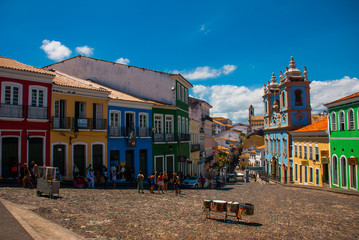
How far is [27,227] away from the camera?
8.49m

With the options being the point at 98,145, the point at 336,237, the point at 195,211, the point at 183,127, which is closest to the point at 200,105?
the point at 183,127

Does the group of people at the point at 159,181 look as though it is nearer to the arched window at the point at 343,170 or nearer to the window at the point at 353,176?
the window at the point at 353,176

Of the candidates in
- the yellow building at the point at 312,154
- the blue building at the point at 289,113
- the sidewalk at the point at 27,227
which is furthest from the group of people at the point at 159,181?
the blue building at the point at 289,113

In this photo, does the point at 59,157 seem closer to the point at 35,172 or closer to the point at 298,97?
the point at 35,172

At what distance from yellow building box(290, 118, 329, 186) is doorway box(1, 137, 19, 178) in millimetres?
25831

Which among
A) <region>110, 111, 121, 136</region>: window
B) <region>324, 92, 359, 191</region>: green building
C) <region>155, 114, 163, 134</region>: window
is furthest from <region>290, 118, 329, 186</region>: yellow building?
<region>110, 111, 121, 136</region>: window

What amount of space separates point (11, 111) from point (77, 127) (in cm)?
430

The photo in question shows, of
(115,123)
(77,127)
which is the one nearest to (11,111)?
(77,127)

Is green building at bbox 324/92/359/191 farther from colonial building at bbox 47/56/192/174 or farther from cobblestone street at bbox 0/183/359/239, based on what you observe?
colonial building at bbox 47/56/192/174

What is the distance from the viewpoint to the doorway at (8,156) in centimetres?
1717

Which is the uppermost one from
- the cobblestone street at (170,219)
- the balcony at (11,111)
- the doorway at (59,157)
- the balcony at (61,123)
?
the balcony at (11,111)

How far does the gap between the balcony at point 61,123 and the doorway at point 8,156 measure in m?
2.59

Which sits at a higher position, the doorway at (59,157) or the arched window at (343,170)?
the doorway at (59,157)

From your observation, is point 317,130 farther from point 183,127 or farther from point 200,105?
point 200,105
